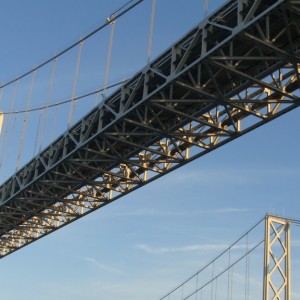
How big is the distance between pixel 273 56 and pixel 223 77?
2.71m

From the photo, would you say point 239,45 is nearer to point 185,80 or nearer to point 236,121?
point 185,80

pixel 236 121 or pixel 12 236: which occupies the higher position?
pixel 12 236

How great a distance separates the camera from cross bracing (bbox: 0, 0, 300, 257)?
20469mm

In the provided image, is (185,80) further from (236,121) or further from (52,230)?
(52,230)

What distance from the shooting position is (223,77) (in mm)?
23906

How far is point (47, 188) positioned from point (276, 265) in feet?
42.8

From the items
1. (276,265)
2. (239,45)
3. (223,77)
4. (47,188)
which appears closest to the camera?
(239,45)

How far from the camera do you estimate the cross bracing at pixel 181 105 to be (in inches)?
806

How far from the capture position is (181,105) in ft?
86.0


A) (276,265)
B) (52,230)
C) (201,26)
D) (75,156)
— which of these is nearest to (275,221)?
(276,265)

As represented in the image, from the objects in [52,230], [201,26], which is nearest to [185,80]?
[201,26]

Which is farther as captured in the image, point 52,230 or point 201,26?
point 52,230

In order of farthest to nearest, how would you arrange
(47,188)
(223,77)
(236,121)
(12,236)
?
(12,236)
(47,188)
(236,121)
(223,77)

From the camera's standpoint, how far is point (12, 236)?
167 feet
